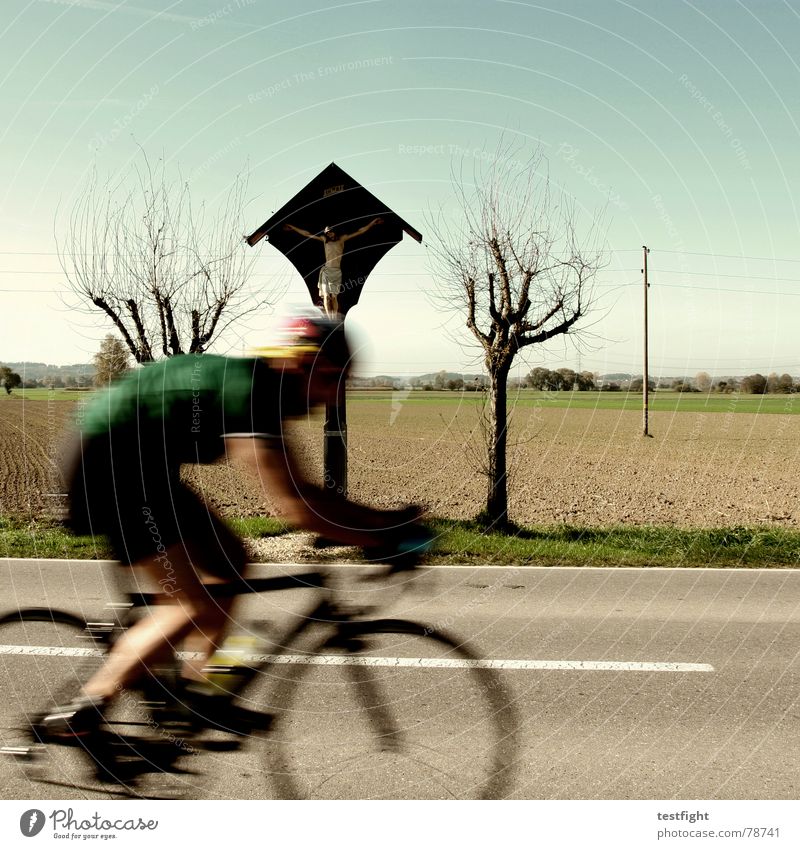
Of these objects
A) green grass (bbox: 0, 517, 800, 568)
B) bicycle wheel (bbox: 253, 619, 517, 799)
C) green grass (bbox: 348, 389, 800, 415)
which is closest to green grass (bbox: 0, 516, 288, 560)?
green grass (bbox: 0, 517, 800, 568)

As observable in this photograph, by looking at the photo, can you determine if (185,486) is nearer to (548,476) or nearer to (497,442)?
(497,442)

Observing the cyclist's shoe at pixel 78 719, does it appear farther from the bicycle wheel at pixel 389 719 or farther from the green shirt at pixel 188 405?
the green shirt at pixel 188 405

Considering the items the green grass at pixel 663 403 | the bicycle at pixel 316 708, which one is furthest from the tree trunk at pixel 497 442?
the green grass at pixel 663 403

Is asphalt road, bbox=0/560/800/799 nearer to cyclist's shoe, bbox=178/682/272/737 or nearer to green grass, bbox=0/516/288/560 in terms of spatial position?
cyclist's shoe, bbox=178/682/272/737

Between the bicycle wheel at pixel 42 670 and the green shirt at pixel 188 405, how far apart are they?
124cm

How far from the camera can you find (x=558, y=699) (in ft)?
14.6

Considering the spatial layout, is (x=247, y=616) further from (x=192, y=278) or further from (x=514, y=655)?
(x=192, y=278)

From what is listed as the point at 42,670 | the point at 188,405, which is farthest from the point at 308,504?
the point at 42,670

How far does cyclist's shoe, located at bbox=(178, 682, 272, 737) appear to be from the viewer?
12.8ft

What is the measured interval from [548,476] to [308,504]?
18143mm

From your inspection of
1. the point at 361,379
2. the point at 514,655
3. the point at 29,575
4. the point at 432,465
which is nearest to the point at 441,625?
the point at 514,655

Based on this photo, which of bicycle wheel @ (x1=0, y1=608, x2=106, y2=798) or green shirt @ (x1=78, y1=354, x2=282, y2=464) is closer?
green shirt @ (x1=78, y1=354, x2=282, y2=464)

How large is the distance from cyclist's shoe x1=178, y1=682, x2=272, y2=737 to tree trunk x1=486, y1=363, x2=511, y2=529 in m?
6.72

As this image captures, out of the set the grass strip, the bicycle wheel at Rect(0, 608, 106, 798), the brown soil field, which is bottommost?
the brown soil field
